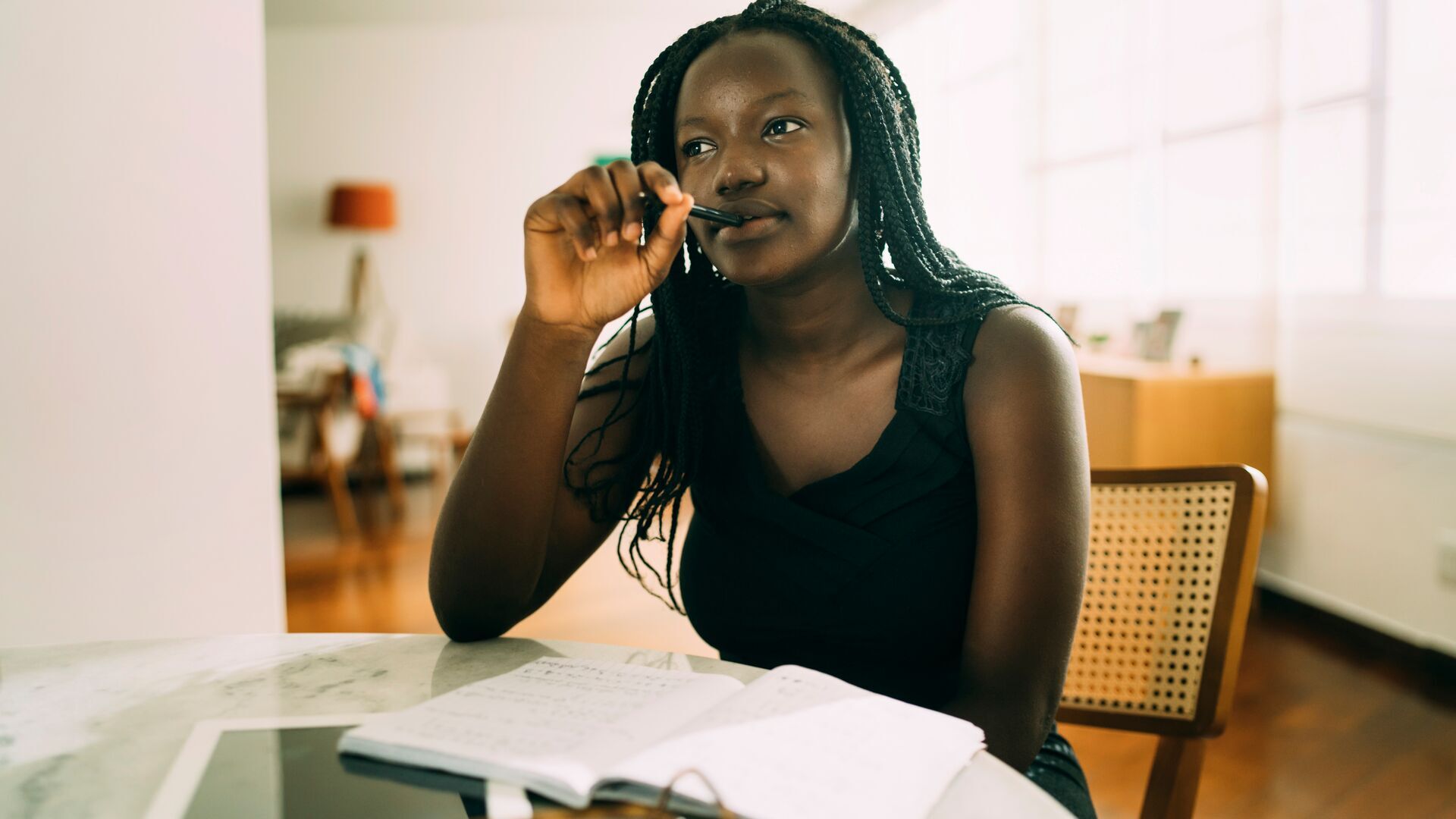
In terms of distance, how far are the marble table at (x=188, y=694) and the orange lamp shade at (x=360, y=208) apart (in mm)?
5393

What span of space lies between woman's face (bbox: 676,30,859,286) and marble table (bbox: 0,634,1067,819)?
0.40 meters

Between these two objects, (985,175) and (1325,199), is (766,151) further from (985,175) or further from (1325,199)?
(985,175)

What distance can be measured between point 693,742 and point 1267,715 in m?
2.04

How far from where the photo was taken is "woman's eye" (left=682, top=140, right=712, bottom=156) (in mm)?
1014

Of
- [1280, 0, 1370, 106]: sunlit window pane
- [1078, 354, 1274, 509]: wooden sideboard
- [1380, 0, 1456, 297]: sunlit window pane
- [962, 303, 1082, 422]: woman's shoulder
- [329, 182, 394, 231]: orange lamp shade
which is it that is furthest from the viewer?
[329, 182, 394, 231]: orange lamp shade

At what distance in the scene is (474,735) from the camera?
0.60m

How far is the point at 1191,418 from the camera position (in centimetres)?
289

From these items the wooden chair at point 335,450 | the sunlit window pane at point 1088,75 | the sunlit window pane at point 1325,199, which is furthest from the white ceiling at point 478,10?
the sunlit window pane at point 1325,199

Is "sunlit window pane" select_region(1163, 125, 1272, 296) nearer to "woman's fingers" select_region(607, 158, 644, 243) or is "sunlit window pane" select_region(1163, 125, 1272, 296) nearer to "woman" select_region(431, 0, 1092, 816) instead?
"woman" select_region(431, 0, 1092, 816)

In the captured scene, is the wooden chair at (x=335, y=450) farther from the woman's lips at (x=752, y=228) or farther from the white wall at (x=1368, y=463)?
the woman's lips at (x=752, y=228)

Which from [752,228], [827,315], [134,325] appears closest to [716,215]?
[752,228]

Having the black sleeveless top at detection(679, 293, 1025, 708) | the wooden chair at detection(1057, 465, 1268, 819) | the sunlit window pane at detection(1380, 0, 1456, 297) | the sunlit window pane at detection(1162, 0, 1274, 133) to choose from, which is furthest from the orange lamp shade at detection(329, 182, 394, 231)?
the wooden chair at detection(1057, 465, 1268, 819)

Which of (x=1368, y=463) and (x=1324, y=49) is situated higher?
(x=1324, y=49)

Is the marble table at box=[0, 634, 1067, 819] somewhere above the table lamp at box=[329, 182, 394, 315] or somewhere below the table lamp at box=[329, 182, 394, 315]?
below
